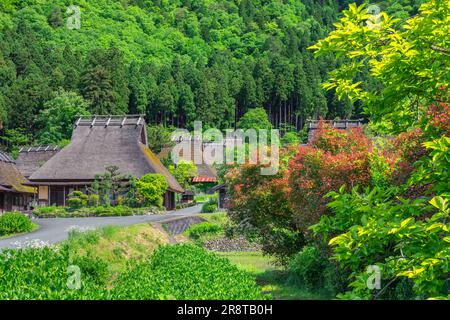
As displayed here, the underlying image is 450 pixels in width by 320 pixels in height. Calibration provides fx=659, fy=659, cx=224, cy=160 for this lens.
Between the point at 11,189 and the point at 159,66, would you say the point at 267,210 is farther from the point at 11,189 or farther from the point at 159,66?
the point at 159,66

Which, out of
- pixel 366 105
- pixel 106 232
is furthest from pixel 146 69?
Answer: pixel 366 105

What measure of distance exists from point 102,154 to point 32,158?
15.4 metres

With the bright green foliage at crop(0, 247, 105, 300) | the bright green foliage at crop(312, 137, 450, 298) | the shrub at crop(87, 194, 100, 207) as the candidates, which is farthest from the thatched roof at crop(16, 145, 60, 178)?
the bright green foliage at crop(312, 137, 450, 298)

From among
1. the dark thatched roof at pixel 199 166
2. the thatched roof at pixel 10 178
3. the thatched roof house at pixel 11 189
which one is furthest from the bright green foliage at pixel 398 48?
the dark thatched roof at pixel 199 166

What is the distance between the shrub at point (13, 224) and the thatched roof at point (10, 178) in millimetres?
16884

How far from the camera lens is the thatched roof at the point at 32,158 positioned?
188 ft

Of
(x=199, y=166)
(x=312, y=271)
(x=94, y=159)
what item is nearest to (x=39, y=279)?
(x=312, y=271)

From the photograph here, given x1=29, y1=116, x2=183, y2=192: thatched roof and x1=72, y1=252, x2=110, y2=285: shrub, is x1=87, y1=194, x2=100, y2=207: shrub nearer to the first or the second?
x1=29, y1=116, x2=183, y2=192: thatched roof

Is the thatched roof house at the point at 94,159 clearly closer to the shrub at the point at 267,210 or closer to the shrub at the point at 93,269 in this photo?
the shrub at the point at 267,210

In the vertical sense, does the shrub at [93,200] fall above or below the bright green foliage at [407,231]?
below

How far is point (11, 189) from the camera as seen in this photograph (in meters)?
43.7
